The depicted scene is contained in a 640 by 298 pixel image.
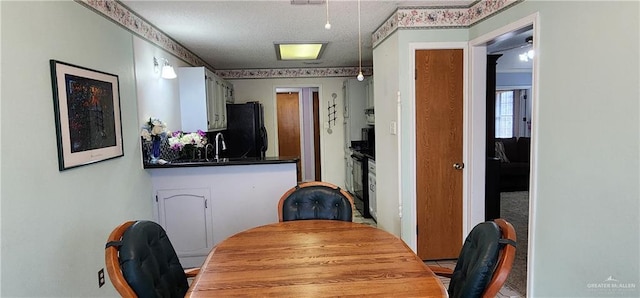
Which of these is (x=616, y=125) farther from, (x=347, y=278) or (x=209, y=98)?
(x=209, y=98)

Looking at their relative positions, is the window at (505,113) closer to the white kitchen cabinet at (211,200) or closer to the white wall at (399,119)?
the white wall at (399,119)

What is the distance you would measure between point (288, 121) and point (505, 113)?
14.2 ft

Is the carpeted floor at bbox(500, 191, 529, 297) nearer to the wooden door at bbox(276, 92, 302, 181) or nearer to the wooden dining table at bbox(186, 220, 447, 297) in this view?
the wooden dining table at bbox(186, 220, 447, 297)

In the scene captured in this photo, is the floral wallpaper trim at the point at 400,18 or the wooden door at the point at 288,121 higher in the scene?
the floral wallpaper trim at the point at 400,18

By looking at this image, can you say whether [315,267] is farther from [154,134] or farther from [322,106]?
[322,106]

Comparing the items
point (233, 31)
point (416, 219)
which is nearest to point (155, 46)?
point (233, 31)

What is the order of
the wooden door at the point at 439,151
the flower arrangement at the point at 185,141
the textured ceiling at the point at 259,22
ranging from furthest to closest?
the flower arrangement at the point at 185,141, the wooden door at the point at 439,151, the textured ceiling at the point at 259,22

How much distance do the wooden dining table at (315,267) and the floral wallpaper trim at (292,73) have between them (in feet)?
14.7

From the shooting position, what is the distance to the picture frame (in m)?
1.91

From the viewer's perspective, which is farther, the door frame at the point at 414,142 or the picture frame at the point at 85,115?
the door frame at the point at 414,142

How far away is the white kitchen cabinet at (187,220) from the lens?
125 inches

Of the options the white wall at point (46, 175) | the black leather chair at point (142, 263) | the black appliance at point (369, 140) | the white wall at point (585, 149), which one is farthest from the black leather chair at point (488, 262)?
→ the black appliance at point (369, 140)

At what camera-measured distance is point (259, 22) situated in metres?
3.16

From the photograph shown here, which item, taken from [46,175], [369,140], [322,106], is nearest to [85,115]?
[46,175]
